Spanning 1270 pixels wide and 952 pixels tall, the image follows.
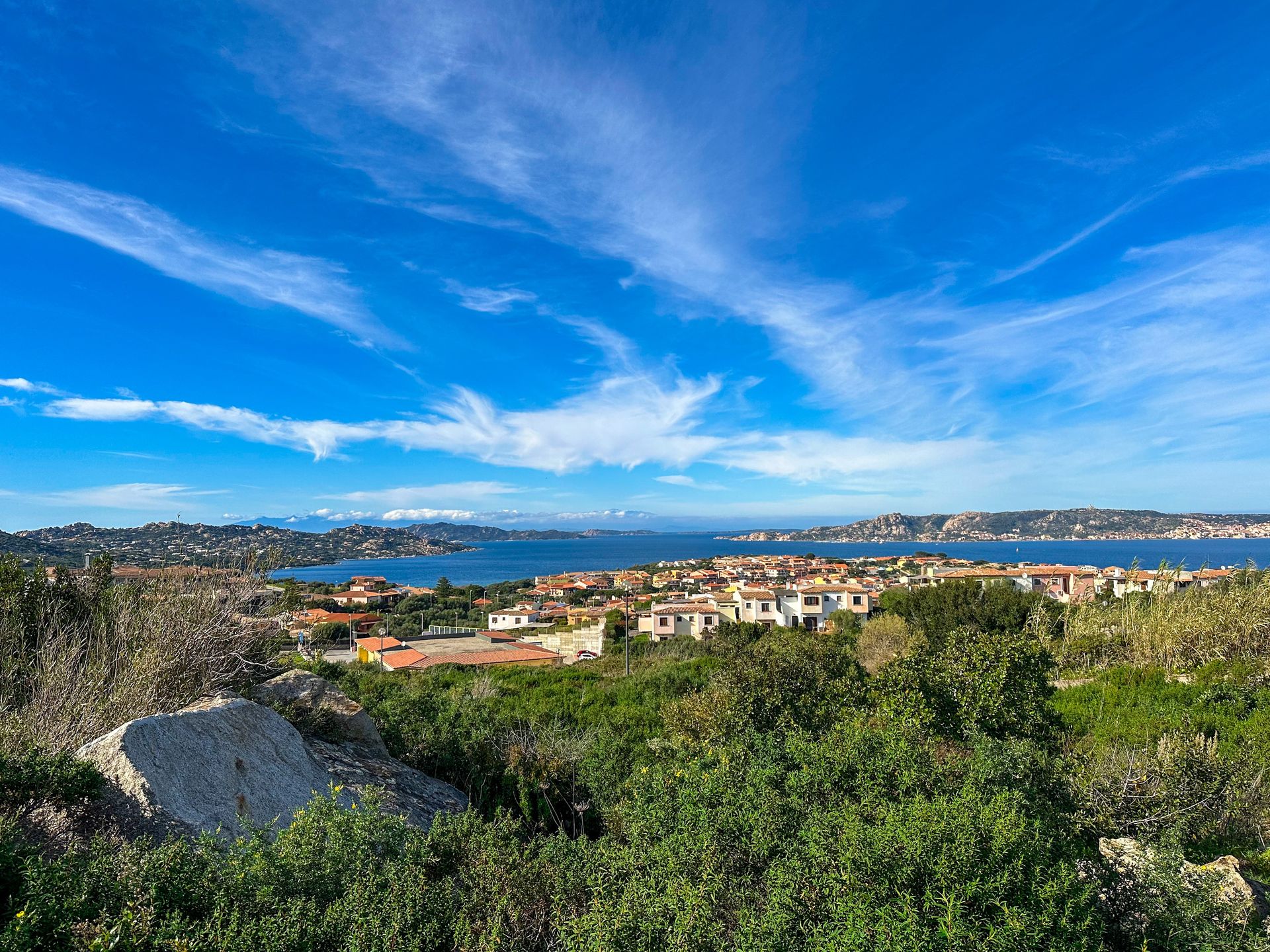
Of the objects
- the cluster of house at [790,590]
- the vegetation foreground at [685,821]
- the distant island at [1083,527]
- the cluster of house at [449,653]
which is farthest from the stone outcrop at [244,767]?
the distant island at [1083,527]

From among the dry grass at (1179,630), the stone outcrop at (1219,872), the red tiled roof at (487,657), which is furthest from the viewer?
the red tiled roof at (487,657)

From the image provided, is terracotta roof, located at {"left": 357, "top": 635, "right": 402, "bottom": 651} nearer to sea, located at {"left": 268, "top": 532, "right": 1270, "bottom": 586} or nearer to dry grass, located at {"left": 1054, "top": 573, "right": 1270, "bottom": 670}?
dry grass, located at {"left": 1054, "top": 573, "right": 1270, "bottom": 670}

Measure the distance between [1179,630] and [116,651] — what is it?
22.8 meters

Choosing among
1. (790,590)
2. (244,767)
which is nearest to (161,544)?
(244,767)

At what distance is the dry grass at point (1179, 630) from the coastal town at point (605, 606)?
1.34m

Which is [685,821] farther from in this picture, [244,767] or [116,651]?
[116,651]

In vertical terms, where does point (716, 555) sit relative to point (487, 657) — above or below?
below

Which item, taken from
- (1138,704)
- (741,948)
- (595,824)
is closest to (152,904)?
(741,948)

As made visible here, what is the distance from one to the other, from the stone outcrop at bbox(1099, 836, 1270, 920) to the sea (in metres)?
92.4

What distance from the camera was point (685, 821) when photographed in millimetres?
4094

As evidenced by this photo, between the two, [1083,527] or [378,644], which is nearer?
[378,644]

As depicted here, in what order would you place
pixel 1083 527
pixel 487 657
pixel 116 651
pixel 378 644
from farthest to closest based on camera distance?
1. pixel 1083 527
2. pixel 378 644
3. pixel 487 657
4. pixel 116 651

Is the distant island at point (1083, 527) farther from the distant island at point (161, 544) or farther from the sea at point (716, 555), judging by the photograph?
the distant island at point (161, 544)

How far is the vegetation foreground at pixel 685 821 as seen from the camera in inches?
112
